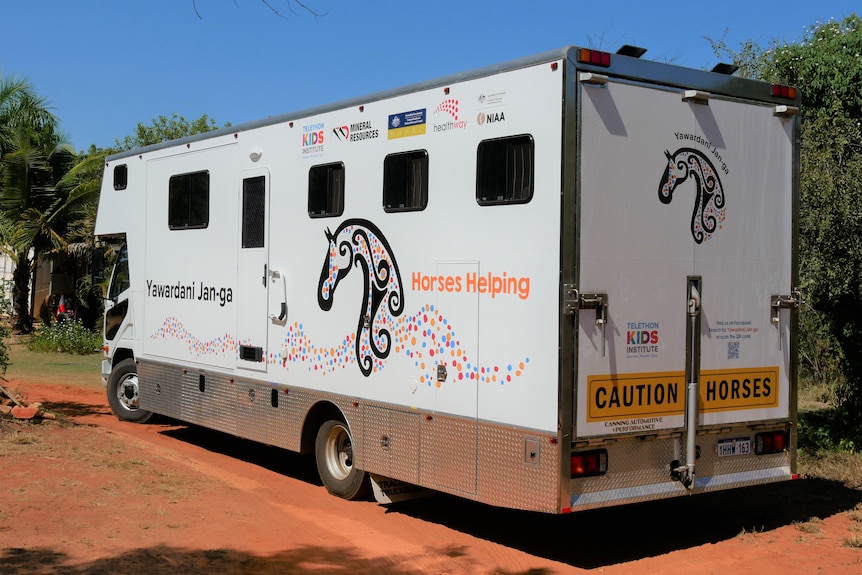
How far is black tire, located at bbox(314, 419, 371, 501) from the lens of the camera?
8.46 m

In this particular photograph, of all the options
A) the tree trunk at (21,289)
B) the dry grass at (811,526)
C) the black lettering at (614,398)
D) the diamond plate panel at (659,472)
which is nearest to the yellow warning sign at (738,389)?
the diamond plate panel at (659,472)

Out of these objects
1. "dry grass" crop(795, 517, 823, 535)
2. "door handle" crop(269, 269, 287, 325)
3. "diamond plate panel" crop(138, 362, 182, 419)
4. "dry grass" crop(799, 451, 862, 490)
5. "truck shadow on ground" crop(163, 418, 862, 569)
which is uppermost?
"door handle" crop(269, 269, 287, 325)

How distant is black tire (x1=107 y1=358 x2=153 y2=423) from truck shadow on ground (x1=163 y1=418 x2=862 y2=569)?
141 inches

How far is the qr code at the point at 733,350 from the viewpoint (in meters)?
7.25

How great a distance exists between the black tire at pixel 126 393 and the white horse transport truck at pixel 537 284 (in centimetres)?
342

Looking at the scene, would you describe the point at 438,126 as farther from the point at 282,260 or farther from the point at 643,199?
the point at 282,260

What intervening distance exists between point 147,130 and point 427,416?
34722 millimetres

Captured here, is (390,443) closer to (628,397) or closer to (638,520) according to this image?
(628,397)

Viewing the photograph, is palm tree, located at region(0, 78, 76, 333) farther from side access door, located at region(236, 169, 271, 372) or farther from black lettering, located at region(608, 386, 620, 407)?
black lettering, located at region(608, 386, 620, 407)

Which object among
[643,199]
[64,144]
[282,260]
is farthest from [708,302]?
[64,144]

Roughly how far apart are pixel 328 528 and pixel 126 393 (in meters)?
5.77

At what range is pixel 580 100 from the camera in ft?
21.0

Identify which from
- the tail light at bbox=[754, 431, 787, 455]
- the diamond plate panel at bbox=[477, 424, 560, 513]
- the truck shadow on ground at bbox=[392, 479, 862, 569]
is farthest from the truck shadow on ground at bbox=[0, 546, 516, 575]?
the tail light at bbox=[754, 431, 787, 455]

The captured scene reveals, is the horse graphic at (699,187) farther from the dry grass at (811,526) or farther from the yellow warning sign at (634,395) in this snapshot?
the dry grass at (811,526)
